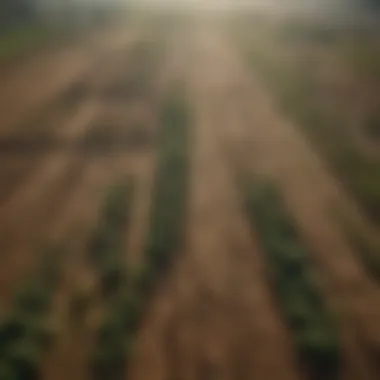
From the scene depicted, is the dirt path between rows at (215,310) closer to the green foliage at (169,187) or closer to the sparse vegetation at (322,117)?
the green foliage at (169,187)

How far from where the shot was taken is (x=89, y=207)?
1.10 m

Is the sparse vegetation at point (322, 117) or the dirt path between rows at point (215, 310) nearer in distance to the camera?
the dirt path between rows at point (215, 310)

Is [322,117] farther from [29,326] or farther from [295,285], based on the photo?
[29,326]

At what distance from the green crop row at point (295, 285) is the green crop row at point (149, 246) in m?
0.13

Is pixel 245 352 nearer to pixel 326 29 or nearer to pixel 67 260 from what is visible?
pixel 67 260

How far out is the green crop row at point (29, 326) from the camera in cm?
82

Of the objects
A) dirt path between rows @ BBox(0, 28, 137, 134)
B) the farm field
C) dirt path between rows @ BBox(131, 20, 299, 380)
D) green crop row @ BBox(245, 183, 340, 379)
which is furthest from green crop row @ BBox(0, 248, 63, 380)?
dirt path between rows @ BBox(0, 28, 137, 134)

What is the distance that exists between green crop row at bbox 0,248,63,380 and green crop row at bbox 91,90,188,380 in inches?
2.8

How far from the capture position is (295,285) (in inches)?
37.4

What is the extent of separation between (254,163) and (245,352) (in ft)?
1.52

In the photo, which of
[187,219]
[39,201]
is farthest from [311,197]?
[39,201]

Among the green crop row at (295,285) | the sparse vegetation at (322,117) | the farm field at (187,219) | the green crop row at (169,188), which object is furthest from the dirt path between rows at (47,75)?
the green crop row at (295,285)

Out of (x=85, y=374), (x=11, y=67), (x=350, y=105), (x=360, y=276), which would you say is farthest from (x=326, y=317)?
(x=11, y=67)

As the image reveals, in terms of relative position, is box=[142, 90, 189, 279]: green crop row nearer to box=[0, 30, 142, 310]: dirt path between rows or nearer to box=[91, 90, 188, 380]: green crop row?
box=[91, 90, 188, 380]: green crop row
